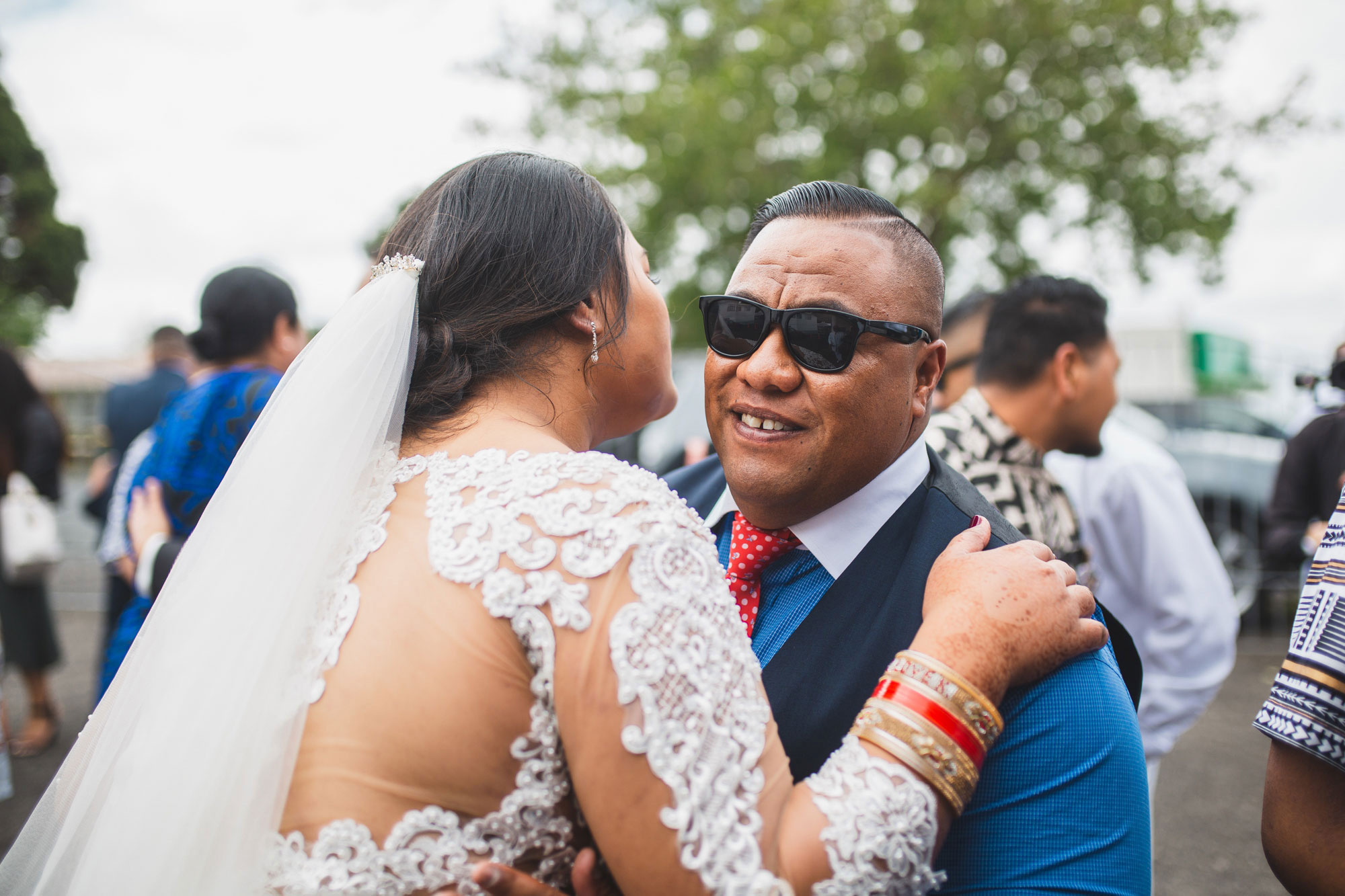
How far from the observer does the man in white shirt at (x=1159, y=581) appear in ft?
10.9

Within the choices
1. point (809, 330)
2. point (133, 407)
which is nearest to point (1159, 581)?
point (809, 330)

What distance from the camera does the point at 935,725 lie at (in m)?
1.37

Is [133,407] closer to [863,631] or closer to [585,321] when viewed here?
[585,321]

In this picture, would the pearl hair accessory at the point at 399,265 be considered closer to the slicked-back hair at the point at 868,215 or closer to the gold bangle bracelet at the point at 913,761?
the slicked-back hair at the point at 868,215

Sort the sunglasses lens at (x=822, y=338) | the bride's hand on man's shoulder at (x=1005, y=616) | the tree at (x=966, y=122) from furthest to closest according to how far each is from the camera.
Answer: the tree at (x=966, y=122), the sunglasses lens at (x=822, y=338), the bride's hand on man's shoulder at (x=1005, y=616)

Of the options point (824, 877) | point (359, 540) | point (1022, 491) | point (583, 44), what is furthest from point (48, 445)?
point (583, 44)

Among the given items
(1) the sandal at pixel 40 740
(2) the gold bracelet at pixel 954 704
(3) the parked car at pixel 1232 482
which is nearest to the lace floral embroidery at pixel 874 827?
(2) the gold bracelet at pixel 954 704

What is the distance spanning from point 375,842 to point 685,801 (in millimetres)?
453

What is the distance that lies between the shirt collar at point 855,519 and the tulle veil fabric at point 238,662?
2.87ft

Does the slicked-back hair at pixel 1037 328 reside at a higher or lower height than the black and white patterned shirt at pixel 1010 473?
higher

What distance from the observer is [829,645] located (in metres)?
1.73

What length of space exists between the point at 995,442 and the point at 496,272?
198 centimetres

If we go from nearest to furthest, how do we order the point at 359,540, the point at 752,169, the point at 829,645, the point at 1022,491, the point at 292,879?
the point at 292,879 → the point at 359,540 → the point at 829,645 → the point at 1022,491 → the point at 752,169

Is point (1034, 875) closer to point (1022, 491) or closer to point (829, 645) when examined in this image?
point (829, 645)
